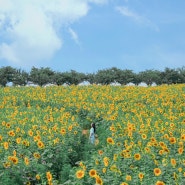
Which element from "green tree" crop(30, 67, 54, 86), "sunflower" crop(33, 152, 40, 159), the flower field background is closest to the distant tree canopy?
"green tree" crop(30, 67, 54, 86)

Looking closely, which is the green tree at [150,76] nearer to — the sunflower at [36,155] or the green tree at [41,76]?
the green tree at [41,76]

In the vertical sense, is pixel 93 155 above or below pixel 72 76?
below

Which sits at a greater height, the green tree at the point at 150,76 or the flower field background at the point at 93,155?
the green tree at the point at 150,76

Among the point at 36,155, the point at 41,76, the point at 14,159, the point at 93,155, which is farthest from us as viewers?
the point at 41,76

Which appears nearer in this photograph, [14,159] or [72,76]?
[14,159]

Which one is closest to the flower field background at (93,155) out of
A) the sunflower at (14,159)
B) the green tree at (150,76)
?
the sunflower at (14,159)

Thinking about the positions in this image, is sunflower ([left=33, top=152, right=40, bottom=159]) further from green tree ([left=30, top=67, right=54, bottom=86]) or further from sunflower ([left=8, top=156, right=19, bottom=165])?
green tree ([left=30, top=67, right=54, bottom=86])

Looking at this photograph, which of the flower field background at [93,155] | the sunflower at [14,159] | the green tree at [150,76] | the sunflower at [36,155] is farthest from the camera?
the green tree at [150,76]

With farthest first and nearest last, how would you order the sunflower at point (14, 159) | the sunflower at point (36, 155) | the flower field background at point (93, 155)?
the sunflower at point (36, 155), the sunflower at point (14, 159), the flower field background at point (93, 155)

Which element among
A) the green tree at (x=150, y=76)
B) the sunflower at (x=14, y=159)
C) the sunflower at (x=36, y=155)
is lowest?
the sunflower at (x=14, y=159)

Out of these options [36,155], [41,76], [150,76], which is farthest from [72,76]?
[36,155]

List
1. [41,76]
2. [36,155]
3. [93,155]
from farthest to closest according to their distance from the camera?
1. [41,76]
2. [36,155]
3. [93,155]

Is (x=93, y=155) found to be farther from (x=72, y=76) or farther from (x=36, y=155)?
(x=72, y=76)

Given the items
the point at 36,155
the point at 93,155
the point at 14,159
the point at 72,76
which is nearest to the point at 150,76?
the point at 72,76
